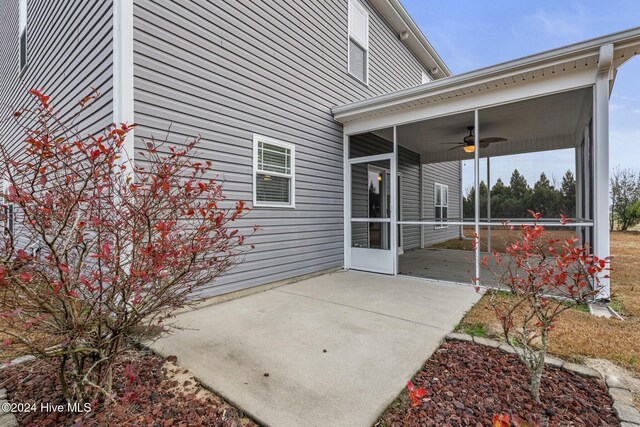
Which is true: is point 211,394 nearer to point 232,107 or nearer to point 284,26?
point 232,107

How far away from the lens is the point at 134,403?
1933mm

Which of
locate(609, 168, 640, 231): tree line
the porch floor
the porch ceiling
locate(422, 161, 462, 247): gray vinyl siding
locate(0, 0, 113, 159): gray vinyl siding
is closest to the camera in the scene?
locate(0, 0, 113, 159): gray vinyl siding

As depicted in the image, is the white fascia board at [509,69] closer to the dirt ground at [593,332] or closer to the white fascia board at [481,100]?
the white fascia board at [481,100]

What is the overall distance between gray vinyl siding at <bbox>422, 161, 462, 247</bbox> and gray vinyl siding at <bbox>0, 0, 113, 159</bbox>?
8.99 metres

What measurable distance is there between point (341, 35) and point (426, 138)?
10.7ft

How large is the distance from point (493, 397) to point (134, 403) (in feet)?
7.64

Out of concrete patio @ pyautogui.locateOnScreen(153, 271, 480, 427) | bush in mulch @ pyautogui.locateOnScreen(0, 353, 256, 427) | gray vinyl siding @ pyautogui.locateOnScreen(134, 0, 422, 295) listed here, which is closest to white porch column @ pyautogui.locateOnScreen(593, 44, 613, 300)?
concrete patio @ pyautogui.locateOnScreen(153, 271, 480, 427)

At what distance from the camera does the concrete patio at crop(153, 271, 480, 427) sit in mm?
1972

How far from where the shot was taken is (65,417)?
5.98 feet

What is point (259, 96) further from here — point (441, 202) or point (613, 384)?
point (441, 202)

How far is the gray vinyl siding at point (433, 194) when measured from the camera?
1031cm

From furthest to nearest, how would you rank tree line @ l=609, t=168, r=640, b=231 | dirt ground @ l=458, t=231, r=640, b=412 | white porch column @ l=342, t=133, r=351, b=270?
tree line @ l=609, t=168, r=640, b=231
white porch column @ l=342, t=133, r=351, b=270
dirt ground @ l=458, t=231, r=640, b=412

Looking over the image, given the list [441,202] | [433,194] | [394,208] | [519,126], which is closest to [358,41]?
[519,126]

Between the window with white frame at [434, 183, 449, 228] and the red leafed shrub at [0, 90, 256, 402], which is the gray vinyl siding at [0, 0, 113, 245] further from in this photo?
the window with white frame at [434, 183, 449, 228]
